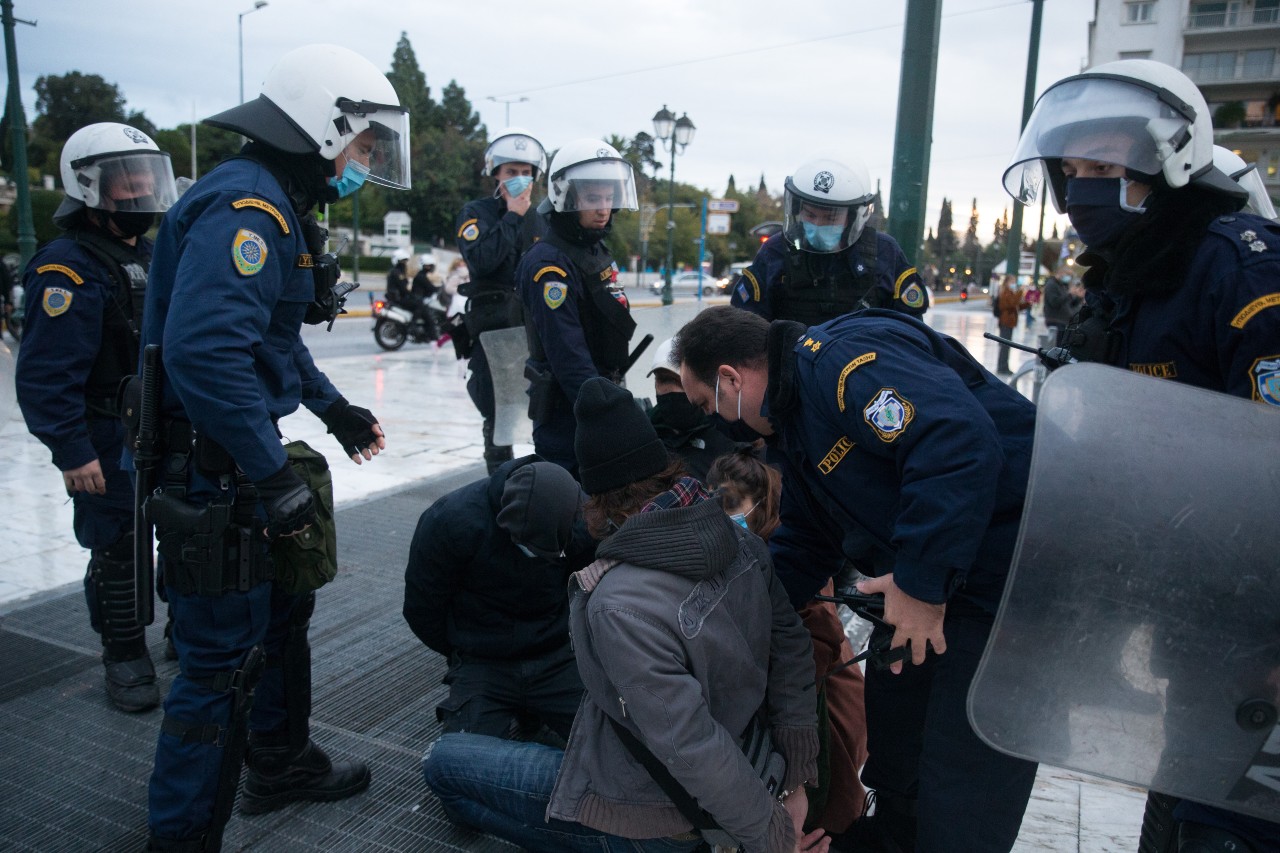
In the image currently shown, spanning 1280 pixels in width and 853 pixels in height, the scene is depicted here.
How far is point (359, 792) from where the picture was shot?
2.60 m

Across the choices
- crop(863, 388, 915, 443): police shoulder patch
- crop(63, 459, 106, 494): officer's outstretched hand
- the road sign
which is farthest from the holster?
the road sign

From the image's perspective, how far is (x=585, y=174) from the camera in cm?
374

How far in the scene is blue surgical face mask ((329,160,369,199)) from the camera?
2387 mm

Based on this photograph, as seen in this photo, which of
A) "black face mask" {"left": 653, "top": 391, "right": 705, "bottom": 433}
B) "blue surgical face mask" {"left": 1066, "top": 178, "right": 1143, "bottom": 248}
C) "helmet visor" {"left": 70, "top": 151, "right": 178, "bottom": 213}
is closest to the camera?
"blue surgical face mask" {"left": 1066, "top": 178, "right": 1143, "bottom": 248}

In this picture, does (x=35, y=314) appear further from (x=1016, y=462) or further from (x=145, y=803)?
(x=1016, y=462)

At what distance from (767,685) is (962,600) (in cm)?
45

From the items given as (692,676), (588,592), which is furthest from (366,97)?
(692,676)

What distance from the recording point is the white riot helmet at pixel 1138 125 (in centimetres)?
175

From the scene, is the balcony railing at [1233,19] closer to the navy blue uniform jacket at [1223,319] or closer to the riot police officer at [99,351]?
the navy blue uniform jacket at [1223,319]

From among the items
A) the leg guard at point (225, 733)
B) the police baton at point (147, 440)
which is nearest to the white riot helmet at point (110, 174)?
the police baton at point (147, 440)

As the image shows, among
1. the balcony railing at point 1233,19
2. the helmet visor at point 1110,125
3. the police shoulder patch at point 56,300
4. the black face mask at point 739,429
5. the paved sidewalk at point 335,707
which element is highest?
the balcony railing at point 1233,19

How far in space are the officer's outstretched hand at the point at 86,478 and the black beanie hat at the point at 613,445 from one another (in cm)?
187

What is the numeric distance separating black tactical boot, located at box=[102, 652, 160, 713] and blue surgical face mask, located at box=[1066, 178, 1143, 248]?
3.04 meters

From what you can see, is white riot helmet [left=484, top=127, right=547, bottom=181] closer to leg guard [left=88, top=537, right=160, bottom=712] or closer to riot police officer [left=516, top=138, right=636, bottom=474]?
riot police officer [left=516, top=138, right=636, bottom=474]
